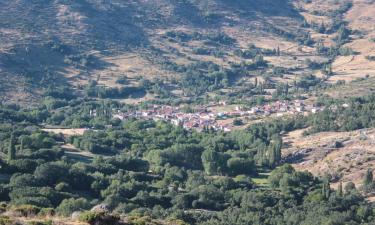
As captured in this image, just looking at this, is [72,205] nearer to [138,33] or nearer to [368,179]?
[368,179]

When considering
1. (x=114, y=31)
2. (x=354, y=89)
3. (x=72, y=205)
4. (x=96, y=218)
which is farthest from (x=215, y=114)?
(x=96, y=218)

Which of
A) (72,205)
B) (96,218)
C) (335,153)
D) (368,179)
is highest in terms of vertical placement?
(96,218)

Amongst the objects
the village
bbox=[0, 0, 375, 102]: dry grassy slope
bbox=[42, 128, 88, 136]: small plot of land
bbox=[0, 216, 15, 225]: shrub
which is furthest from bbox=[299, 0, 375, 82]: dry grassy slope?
bbox=[0, 216, 15, 225]: shrub

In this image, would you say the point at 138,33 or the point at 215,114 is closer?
the point at 215,114

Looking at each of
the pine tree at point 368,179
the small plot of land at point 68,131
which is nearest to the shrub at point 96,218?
the pine tree at point 368,179

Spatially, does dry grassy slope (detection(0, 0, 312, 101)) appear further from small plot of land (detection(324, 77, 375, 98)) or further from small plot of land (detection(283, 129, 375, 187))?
small plot of land (detection(283, 129, 375, 187))

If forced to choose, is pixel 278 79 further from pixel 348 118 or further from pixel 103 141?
pixel 103 141
